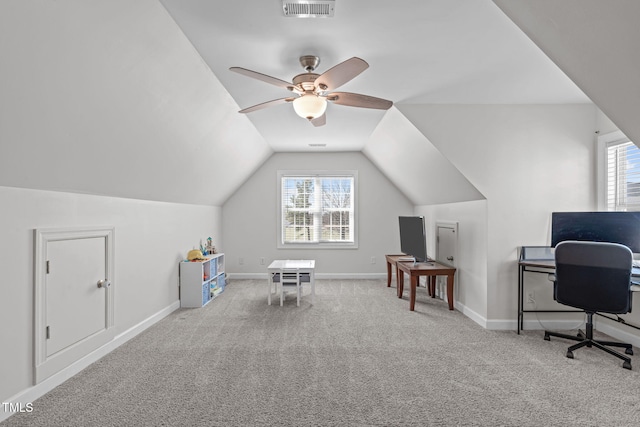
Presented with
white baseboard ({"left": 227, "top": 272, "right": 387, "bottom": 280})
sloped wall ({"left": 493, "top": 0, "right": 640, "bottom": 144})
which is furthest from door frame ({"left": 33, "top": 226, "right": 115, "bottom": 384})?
white baseboard ({"left": 227, "top": 272, "right": 387, "bottom": 280})

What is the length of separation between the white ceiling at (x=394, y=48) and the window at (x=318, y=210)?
3069mm

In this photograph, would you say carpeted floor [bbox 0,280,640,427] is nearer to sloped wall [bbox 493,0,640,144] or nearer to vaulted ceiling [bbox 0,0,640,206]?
vaulted ceiling [bbox 0,0,640,206]

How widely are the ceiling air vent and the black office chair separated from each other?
2.74 m

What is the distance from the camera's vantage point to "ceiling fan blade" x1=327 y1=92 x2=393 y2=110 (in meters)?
2.64

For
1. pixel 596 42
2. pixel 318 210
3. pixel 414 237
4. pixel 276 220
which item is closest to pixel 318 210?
pixel 318 210

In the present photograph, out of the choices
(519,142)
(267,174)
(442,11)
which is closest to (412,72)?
(442,11)

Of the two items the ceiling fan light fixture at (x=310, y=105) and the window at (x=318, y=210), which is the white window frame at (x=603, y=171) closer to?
the ceiling fan light fixture at (x=310, y=105)

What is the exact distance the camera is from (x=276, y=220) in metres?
6.55

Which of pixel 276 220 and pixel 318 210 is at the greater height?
pixel 318 210

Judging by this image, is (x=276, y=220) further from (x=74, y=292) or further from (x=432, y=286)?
(x=74, y=292)

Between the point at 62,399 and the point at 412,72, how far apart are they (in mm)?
3582

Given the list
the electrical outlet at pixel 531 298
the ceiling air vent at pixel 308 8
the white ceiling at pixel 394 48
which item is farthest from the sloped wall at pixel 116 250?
the electrical outlet at pixel 531 298

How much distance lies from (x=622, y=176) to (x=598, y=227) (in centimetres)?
62

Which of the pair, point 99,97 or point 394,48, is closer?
point 99,97
